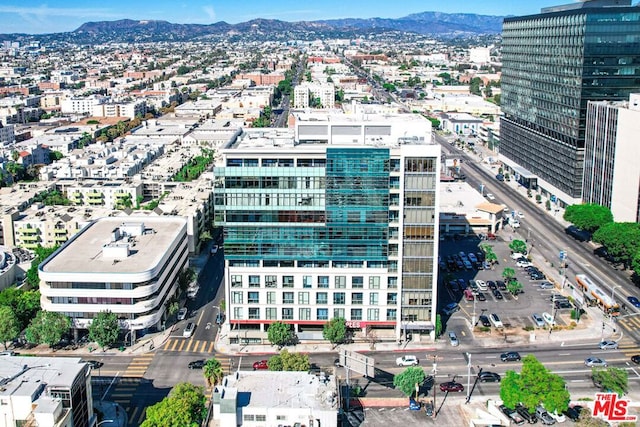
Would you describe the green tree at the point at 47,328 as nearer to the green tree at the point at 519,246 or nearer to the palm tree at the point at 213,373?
the palm tree at the point at 213,373

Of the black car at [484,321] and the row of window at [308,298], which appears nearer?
the row of window at [308,298]

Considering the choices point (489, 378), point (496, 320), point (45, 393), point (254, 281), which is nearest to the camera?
point (45, 393)

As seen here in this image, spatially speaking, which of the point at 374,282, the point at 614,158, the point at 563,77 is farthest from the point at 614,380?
the point at 563,77

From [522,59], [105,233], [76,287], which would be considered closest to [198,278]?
[105,233]

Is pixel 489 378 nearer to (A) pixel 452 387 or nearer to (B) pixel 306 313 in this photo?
(A) pixel 452 387

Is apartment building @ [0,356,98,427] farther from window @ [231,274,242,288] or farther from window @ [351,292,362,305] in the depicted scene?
window @ [351,292,362,305]

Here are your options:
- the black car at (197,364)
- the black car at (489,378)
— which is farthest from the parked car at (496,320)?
the black car at (197,364)
